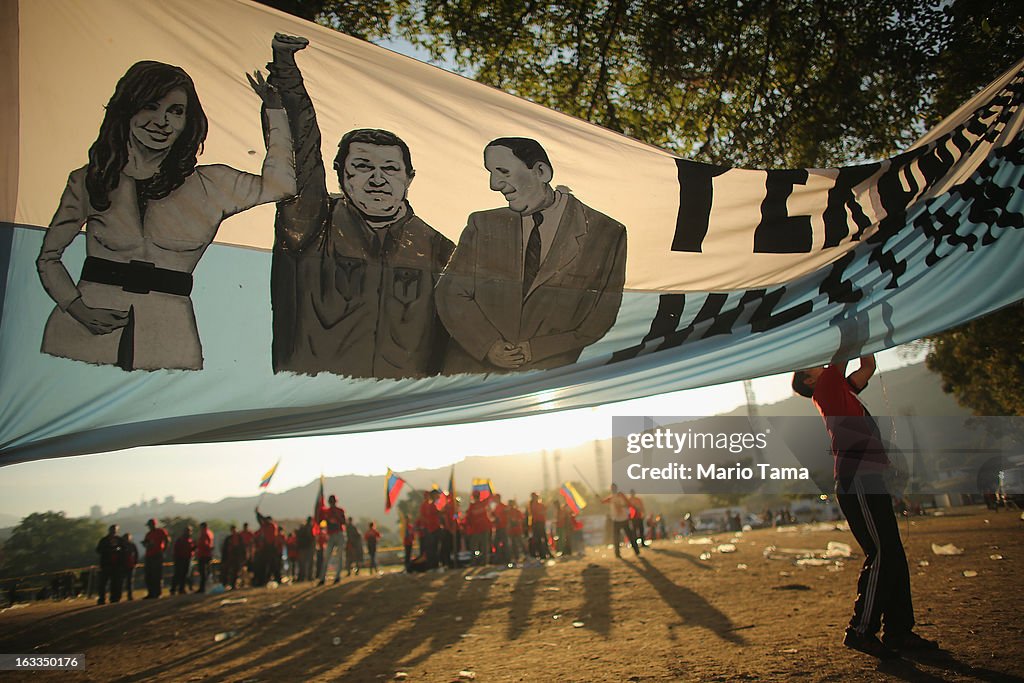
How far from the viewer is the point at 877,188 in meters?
3.59

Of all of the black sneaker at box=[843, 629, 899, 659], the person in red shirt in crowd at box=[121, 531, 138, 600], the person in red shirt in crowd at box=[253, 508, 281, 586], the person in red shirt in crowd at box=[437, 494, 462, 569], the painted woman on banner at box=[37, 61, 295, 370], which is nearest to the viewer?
the painted woman on banner at box=[37, 61, 295, 370]

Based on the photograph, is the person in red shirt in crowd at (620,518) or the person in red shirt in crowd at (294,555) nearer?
the person in red shirt in crowd at (294,555)

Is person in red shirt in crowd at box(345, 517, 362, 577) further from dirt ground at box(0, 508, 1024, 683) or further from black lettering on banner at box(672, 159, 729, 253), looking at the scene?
black lettering on banner at box(672, 159, 729, 253)

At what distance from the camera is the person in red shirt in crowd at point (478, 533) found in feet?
45.7

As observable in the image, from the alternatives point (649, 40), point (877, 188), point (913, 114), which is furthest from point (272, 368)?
point (913, 114)

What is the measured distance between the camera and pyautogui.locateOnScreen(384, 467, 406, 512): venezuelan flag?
16.2m

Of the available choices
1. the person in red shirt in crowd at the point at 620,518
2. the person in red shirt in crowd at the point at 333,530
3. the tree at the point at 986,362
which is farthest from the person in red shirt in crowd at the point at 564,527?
the tree at the point at 986,362

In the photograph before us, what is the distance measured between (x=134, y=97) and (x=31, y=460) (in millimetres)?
1429

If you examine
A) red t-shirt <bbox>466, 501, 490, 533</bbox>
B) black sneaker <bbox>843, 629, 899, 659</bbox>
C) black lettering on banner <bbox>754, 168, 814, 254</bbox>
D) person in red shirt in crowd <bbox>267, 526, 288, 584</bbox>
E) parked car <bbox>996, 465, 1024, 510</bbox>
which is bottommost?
person in red shirt in crowd <bbox>267, 526, 288, 584</bbox>

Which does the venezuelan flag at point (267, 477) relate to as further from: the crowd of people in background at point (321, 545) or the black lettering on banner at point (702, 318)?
the black lettering on banner at point (702, 318)

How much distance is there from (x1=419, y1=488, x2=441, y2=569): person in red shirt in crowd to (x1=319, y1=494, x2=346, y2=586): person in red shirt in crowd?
1.65m

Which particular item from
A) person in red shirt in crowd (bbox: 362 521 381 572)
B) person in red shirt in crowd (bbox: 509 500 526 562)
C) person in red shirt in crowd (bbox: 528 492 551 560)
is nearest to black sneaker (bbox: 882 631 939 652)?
person in red shirt in crowd (bbox: 509 500 526 562)

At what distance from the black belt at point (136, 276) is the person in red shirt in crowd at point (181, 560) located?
443 inches

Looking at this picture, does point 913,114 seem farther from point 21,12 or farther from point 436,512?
point 436,512
